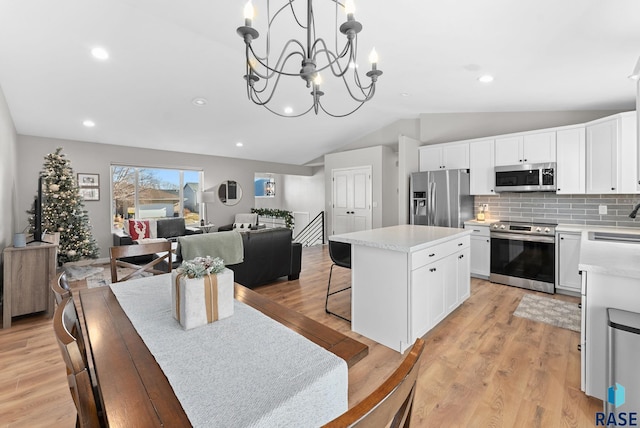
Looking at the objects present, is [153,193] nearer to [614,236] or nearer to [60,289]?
[60,289]

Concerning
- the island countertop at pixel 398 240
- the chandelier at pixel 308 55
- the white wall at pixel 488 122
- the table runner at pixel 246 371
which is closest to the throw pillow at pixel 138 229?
the chandelier at pixel 308 55

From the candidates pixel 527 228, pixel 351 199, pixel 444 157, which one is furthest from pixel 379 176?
pixel 527 228

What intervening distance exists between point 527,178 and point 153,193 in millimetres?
7201

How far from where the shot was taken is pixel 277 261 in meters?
4.12

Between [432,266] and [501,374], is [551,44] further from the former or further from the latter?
[501,374]

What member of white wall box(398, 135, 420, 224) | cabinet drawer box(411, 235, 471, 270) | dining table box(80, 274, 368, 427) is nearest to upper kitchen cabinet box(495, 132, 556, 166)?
white wall box(398, 135, 420, 224)

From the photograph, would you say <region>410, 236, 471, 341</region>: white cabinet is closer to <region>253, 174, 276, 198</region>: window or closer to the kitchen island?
the kitchen island

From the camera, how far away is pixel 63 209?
182 inches

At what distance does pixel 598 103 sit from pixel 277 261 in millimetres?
4650

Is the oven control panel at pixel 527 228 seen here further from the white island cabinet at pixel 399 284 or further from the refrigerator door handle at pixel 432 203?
the white island cabinet at pixel 399 284

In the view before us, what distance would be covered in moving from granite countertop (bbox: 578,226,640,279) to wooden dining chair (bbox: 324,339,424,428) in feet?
5.56

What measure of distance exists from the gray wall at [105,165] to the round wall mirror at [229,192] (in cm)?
11

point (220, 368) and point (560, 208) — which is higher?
point (560, 208)

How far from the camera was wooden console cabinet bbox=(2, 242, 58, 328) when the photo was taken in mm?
2861
